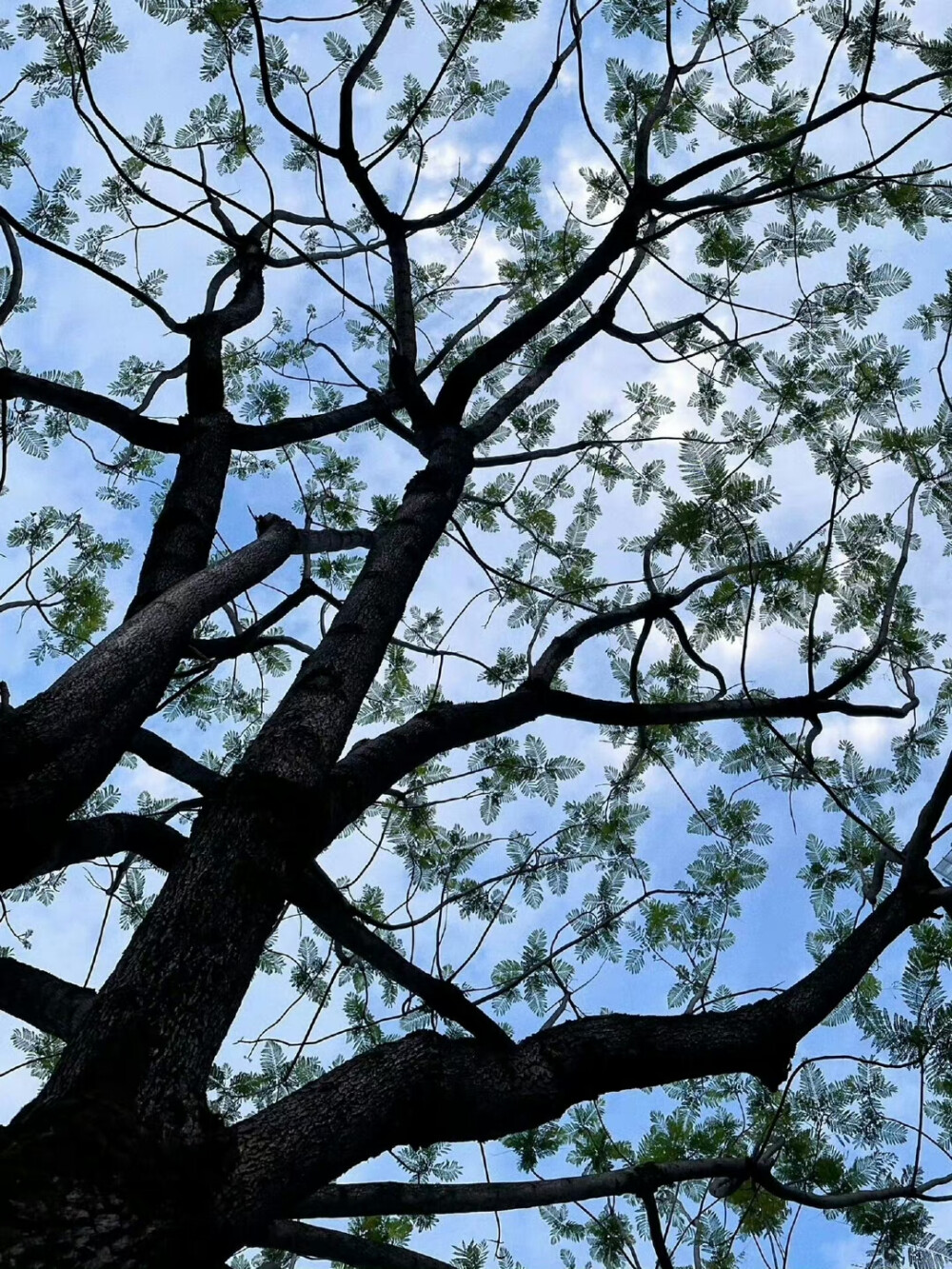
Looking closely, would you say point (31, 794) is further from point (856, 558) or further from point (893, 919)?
point (856, 558)

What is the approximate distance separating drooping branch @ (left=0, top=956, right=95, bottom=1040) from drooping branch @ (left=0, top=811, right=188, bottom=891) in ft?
1.30

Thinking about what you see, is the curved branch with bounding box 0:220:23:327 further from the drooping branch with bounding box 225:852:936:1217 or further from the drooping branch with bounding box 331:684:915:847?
the drooping branch with bounding box 225:852:936:1217

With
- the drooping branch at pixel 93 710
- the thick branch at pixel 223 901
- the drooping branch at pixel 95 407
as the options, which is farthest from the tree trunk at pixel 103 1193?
the drooping branch at pixel 95 407

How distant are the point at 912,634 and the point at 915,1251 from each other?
8.50 feet

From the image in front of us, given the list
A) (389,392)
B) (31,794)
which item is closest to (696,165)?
(389,392)

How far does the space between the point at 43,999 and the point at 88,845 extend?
505mm

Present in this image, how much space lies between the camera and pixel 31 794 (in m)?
2.41

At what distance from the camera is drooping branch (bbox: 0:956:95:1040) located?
2.70m

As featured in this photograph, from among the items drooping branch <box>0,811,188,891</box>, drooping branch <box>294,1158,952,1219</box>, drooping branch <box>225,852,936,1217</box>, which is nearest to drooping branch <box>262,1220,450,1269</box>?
drooping branch <box>294,1158,952,1219</box>

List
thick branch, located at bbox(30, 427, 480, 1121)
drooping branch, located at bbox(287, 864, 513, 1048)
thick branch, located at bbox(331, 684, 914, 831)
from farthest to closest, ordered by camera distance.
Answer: thick branch, located at bbox(331, 684, 914, 831), drooping branch, located at bbox(287, 864, 513, 1048), thick branch, located at bbox(30, 427, 480, 1121)

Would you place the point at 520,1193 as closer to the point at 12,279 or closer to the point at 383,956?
the point at 383,956

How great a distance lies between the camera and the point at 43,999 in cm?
274

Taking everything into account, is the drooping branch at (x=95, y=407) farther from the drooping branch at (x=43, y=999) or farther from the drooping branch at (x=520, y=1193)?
the drooping branch at (x=520, y=1193)

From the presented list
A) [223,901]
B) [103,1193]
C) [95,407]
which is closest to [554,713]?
[223,901]
